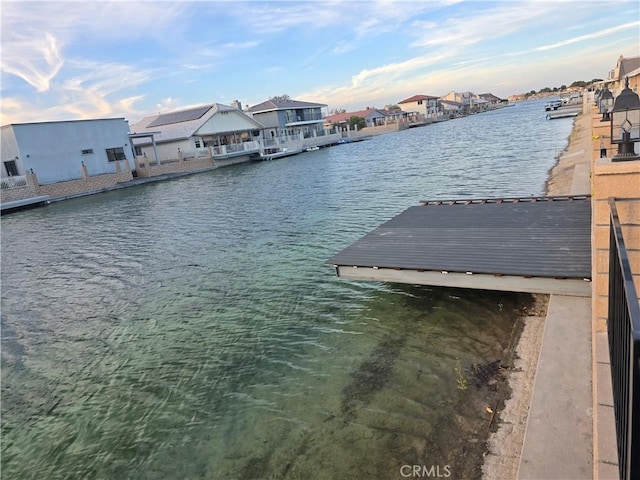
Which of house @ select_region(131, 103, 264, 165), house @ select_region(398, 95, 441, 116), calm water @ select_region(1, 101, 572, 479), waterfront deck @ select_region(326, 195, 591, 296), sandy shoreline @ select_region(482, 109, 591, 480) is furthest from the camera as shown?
house @ select_region(398, 95, 441, 116)

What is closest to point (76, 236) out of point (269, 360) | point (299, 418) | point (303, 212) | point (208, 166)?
Result: point (303, 212)

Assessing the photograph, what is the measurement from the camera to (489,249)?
6480 millimetres

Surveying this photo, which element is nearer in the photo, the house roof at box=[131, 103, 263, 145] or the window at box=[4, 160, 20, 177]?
the window at box=[4, 160, 20, 177]

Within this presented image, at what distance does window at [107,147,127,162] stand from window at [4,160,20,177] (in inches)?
260

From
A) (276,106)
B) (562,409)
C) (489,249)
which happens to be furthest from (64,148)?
(562,409)

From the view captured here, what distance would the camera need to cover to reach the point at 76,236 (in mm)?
16344

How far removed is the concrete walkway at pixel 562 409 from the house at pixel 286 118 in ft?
172

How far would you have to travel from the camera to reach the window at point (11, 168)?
102 feet

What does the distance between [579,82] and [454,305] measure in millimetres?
212787

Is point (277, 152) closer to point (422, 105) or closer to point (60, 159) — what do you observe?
point (60, 159)

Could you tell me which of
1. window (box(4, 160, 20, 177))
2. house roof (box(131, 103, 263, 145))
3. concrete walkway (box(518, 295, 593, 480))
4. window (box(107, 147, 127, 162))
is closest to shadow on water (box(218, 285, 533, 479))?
concrete walkway (box(518, 295, 593, 480))

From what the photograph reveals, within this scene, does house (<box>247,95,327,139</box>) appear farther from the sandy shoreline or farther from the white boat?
the sandy shoreline

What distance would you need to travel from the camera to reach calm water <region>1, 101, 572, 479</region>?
4.09 meters

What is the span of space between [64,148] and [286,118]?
103ft
